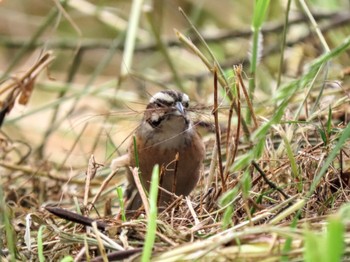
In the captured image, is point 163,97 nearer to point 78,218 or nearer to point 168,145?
point 168,145

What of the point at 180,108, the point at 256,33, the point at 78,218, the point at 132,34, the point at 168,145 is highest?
the point at 132,34

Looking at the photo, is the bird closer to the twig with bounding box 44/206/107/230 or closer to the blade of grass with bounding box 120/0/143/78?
the blade of grass with bounding box 120/0/143/78

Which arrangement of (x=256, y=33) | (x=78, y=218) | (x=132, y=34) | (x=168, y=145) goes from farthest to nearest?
(x=132, y=34) < (x=168, y=145) < (x=256, y=33) < (x=78, y=218)

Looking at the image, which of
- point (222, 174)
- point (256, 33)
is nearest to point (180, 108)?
point (256, 33)

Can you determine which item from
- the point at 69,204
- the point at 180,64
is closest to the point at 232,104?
the point at 69,204

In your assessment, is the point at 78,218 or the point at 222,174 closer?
the point at 78,218

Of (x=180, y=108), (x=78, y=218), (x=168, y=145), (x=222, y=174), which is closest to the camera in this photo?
(x=78, y=218)

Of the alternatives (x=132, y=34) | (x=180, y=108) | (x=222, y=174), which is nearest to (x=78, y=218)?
(x=222, y=174)

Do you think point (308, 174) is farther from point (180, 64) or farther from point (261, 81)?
point (180, 64)

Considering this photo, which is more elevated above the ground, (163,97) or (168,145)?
(163,97)
